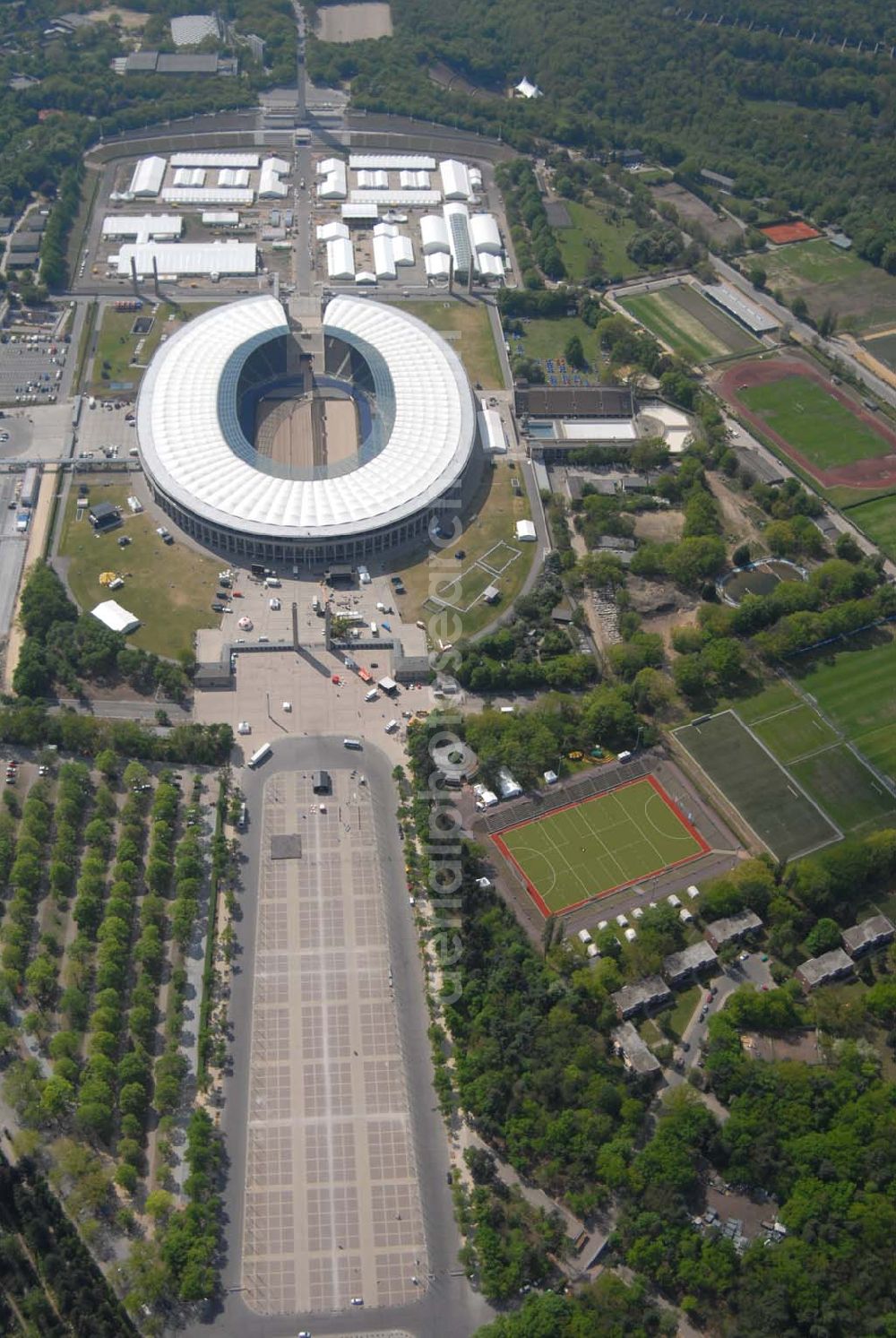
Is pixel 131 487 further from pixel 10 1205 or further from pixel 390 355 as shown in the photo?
pixel 10 1205

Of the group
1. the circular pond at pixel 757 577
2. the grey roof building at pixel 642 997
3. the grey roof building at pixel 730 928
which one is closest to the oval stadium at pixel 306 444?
the circular pond at pixel 757 577

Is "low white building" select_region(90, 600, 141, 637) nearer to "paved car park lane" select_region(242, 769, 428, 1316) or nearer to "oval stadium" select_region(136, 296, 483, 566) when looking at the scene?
"oval stadium" select_region(136, 296, 483, 566)

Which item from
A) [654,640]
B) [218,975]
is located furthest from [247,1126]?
[654,640]

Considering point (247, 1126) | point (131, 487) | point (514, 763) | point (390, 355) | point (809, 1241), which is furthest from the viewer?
point (390, 355)

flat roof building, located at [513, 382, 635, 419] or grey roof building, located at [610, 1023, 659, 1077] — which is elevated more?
flat roof building, located at [513, 382, 635, 419]

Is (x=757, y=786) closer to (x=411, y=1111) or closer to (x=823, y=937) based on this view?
(x=823, y=937)

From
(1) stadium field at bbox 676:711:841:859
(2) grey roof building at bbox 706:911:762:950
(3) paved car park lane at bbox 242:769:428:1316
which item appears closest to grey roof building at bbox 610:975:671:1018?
(2) grey roof building at bbox 706:911:762:950

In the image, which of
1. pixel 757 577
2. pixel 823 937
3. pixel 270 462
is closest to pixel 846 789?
pixel 823 937
